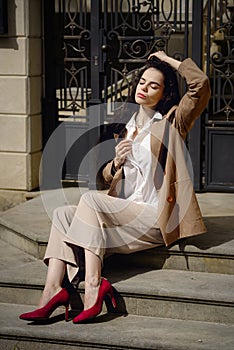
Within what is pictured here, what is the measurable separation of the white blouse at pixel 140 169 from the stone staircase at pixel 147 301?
435mm

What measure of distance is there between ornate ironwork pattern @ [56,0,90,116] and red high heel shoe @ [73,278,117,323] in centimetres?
300

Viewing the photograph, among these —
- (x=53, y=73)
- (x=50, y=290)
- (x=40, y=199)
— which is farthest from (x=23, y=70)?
(x=50, y=290)

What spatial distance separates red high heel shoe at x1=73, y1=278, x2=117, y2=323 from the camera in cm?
527

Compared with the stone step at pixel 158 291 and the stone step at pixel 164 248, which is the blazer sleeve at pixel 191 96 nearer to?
the stone step at pixel 164 248

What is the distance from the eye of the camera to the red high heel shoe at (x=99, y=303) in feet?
17.3

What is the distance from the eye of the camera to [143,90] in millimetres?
5535

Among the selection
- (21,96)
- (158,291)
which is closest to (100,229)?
(158,291)

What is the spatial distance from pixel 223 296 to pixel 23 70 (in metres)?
3.38

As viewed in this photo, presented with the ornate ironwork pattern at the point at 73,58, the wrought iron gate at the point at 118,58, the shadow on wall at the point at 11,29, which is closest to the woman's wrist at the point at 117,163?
the wrought iron gate at the point at 118,58

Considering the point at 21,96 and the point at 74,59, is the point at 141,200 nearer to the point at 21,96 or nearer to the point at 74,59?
the point at 21,96

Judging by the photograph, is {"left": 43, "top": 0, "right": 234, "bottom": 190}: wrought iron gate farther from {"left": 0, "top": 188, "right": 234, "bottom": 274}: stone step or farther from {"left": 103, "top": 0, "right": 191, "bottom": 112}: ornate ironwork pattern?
{"left": 0, "top": 188, "right": 234, "bottom": 274}: stone step

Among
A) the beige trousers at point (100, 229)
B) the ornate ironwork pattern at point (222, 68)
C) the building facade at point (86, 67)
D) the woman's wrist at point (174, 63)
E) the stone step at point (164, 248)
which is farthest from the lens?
the building facade at point (86, 67)

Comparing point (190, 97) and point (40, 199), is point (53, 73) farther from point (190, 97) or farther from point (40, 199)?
point (190, 97)

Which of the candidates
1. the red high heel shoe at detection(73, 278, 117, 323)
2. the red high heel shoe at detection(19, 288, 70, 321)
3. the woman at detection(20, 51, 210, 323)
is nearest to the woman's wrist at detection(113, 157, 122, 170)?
the woman at detection(20, 51, 210, 323)
